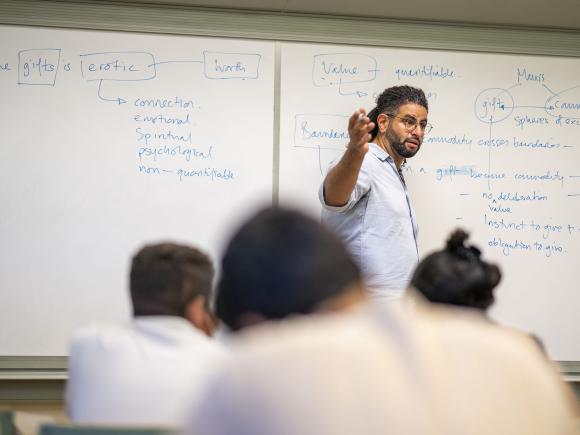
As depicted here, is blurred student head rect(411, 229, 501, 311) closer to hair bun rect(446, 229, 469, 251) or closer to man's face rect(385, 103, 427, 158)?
hair bun rect(446, 229, 469, 251)

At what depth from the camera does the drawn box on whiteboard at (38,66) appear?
348cm

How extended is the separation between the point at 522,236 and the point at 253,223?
3060 millimetres

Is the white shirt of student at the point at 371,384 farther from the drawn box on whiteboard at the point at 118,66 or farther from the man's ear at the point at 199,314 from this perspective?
the drawn box on whiteboard at the point at 118,66

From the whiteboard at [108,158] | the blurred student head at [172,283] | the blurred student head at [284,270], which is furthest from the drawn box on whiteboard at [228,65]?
the blurred student head at [284,270]

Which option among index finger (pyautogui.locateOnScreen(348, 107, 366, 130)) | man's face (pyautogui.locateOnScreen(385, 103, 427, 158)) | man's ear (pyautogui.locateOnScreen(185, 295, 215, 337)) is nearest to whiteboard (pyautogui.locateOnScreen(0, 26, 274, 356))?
man's face (pyautogui.locateOnScreen(385, 103, 427, 158))

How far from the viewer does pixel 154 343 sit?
1560mm

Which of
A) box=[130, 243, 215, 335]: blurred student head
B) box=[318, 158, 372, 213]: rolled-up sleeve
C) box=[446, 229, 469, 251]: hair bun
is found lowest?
box=[130, 243, 215, 335]: blurred student head

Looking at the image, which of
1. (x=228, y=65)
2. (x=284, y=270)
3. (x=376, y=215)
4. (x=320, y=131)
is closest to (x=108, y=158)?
(x=228, y=65)

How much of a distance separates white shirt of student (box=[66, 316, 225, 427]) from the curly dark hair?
198 centimetres

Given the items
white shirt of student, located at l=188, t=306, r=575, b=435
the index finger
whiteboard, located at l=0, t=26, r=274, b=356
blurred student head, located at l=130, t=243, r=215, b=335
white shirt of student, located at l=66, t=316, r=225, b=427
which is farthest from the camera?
whiteboard, located at l=0, t=26, r=274, b=356

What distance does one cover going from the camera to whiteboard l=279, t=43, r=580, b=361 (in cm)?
371

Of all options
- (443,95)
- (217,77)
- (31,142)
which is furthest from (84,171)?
(443,95)

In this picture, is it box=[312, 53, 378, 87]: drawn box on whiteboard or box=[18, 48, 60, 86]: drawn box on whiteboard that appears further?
box=[312, 53, 378, 87]: drawn box on whiteboard

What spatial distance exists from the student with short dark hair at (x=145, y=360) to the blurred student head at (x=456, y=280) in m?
0.46
